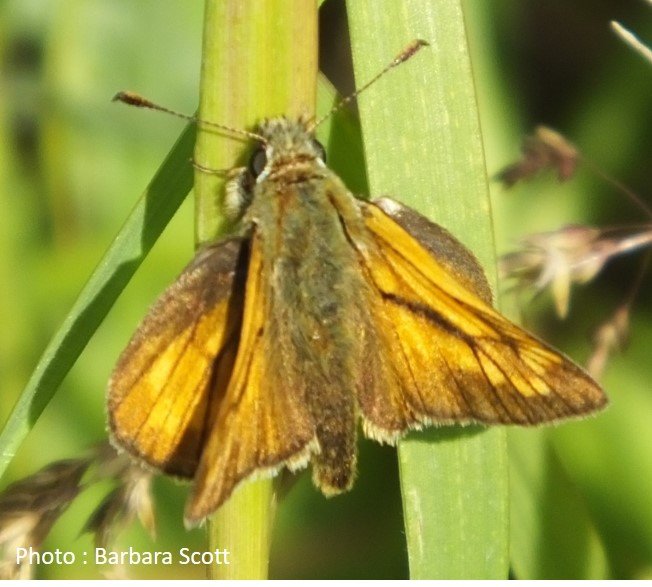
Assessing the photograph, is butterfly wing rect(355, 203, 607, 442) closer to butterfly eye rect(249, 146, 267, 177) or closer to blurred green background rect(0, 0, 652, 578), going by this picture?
butterfly eye rect(249, 146, 267, 177)

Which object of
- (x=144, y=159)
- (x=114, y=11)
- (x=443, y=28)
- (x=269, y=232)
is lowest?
(x=269, y=232)

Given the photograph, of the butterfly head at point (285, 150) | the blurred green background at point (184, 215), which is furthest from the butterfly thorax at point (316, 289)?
the blurred green background at point (184, 215)

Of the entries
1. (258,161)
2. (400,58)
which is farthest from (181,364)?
(400,58)

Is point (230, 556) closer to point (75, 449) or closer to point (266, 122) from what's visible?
point (266, 122)

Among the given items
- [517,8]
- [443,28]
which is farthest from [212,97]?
[517,8]

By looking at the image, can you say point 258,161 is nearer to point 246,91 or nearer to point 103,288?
point 246,91

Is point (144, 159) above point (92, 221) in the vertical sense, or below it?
above
